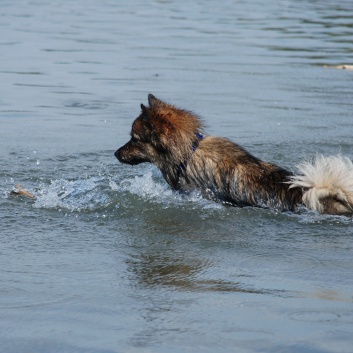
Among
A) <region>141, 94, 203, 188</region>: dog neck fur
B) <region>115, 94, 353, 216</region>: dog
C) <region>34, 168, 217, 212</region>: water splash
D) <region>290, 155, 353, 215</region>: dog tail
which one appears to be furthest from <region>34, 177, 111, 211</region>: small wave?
<region>290, 155, 353, 215</region>: dog tail

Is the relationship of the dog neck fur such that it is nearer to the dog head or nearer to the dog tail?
the dog head

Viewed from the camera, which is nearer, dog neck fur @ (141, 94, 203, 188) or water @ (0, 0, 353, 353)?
water @ (0, 0, 353, 353)

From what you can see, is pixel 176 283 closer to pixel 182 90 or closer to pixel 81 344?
pixel 81 344

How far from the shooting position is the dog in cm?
706

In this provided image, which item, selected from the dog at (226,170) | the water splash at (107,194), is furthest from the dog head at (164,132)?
the water splash at (107,194)

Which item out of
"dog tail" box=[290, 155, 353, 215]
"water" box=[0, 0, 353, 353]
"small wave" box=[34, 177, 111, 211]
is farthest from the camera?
"small wave" box=[34, 177, 111, 211]

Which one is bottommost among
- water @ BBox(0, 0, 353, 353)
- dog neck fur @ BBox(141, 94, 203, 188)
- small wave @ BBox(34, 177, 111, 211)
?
small wave @ BBox(34, 177, 111, 211)

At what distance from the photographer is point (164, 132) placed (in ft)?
Answer: 24.8

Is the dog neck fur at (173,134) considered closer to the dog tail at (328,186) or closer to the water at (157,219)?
the water at (157,219)

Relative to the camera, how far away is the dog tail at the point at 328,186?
7.03 meters

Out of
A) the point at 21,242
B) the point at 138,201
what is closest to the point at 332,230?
the point at 138,201

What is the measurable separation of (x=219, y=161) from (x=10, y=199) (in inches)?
70.7

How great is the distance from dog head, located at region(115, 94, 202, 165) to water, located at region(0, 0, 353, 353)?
0.38m

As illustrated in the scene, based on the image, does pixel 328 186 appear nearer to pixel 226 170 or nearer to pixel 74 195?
pixel 226 170
